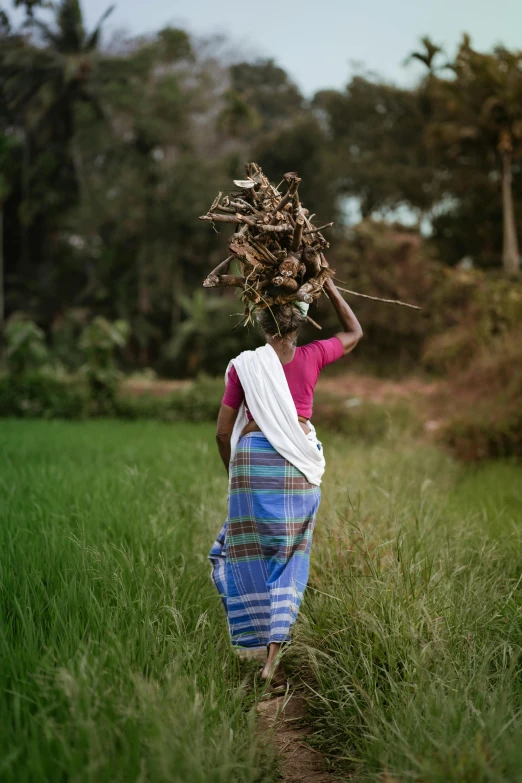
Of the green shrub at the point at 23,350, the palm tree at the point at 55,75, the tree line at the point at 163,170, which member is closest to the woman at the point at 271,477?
the green shrub at the point at 23,350

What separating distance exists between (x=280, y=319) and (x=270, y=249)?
31cm

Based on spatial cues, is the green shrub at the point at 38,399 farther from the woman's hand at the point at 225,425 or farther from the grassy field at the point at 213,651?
the woman's hand at the point at 225,425

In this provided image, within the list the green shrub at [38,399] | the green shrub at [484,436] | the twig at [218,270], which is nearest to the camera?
the twig at [218,270]

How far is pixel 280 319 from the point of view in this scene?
3086mm

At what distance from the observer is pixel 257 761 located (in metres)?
2.20

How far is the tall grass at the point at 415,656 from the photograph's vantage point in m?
2.02

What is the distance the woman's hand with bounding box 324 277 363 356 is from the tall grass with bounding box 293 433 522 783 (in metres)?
0.70

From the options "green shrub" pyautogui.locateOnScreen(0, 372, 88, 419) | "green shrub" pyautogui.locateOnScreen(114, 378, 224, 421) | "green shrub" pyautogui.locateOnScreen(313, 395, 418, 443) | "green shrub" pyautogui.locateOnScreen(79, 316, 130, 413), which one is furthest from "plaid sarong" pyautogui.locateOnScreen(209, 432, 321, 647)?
"green shrub" pyautogui.locateOnScreen(0, 372, 88, 419)

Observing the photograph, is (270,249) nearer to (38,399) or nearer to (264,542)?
(264,542)

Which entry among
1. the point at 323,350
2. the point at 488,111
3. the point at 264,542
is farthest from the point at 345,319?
the point at 488,111

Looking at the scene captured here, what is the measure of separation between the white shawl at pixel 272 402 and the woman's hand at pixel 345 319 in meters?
0.40

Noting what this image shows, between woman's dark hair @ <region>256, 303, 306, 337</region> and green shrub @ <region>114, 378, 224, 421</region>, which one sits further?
green shrub @ <region>114, 378, 224, 421</region>

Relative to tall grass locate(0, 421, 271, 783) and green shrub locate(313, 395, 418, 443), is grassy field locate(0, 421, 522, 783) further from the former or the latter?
green shrub locate(313, 395, 418, 443)

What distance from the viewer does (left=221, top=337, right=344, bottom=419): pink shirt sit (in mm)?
3092
